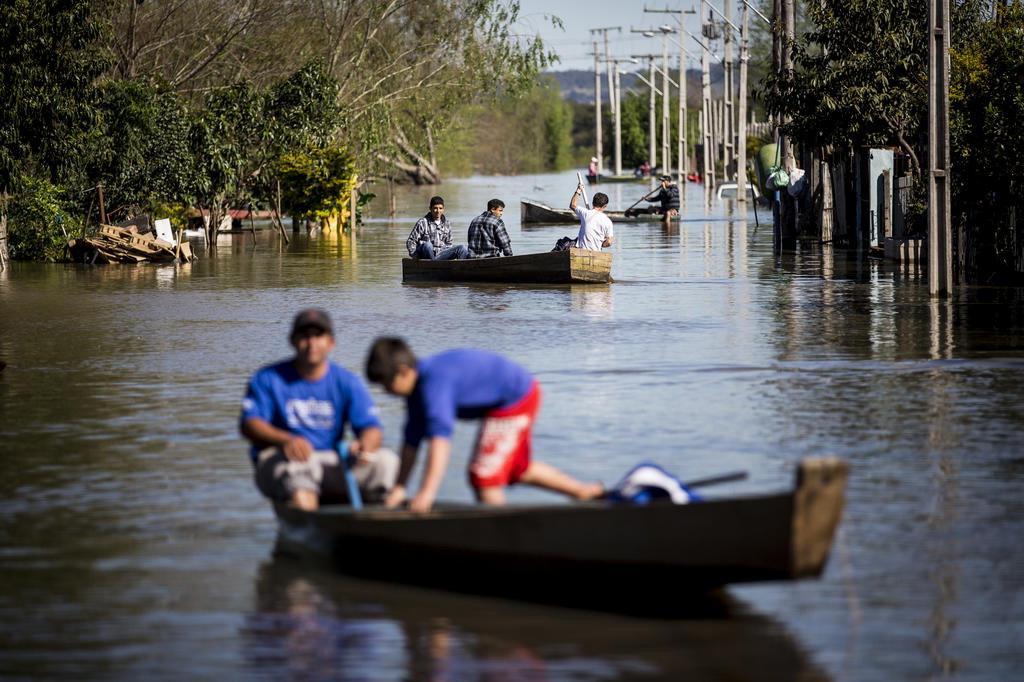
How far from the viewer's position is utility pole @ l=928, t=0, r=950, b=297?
21.4 metres

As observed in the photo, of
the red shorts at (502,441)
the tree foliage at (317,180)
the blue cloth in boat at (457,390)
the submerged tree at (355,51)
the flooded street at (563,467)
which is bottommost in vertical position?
the flooded street at (563,467)

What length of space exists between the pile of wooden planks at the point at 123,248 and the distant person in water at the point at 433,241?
8.91 m

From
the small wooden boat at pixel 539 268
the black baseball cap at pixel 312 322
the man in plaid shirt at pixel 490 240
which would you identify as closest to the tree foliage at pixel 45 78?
the small wooden boat at pixel 539 268

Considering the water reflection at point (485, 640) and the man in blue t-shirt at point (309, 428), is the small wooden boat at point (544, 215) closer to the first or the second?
the man in blue t-shirt at point (309, 428)

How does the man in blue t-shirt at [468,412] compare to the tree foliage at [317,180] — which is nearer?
the man in blue t-shirt at [468,412]

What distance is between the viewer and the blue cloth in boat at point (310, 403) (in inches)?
326

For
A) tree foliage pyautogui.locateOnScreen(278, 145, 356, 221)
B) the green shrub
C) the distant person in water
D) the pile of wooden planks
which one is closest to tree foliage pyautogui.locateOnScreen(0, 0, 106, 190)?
the green shrub

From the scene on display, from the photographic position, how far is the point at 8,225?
35.8 metres

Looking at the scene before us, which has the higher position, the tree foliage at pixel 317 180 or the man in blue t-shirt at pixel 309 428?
the tree foliage at pixel 317 180

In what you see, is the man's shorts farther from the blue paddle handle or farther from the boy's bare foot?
the boy's bare foot

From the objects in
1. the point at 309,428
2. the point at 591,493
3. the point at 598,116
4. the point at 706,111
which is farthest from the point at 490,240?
the point at 598,116

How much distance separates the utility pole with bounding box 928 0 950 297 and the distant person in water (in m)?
8.18

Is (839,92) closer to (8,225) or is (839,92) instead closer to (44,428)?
(8,225)

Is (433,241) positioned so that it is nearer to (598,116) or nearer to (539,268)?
(539,268)
